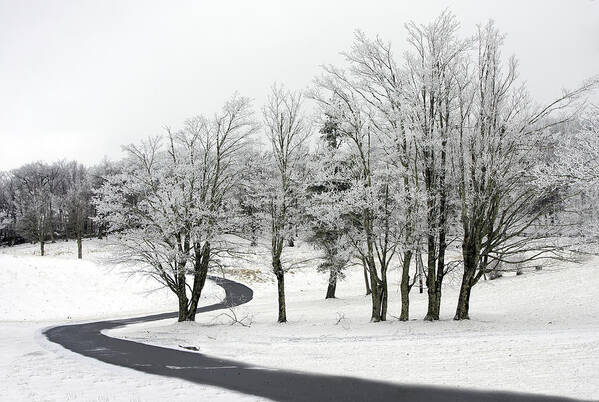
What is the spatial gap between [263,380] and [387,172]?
10.2 meters

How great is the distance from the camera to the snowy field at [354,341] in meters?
10.2

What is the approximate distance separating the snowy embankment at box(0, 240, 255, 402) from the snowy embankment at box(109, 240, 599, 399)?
381 cm

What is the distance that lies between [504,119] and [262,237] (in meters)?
12.1

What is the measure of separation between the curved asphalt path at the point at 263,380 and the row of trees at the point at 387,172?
5501 millimetres

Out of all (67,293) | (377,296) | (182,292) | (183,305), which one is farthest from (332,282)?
(67,293)

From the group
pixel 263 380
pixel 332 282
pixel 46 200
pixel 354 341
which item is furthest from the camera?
pixel 46 200

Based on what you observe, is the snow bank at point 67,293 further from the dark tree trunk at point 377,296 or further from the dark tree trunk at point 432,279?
the dark tree trunk at point 432,279

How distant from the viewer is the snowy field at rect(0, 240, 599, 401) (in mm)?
10227

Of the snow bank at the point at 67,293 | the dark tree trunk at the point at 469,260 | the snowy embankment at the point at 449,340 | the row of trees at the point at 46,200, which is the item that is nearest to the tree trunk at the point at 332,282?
the snowy embankment at the point at 449,340

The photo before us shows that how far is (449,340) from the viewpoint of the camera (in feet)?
45.5

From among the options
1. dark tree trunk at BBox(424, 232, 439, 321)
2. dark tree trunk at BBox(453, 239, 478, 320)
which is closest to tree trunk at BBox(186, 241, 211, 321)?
dark tree trunk at BBox(424, 232, 439, 321)

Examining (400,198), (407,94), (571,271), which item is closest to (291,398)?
(400,198)

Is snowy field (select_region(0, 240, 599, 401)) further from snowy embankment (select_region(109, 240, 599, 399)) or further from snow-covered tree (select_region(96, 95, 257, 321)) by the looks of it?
snow-covered tree (select_region(96, 95, 257, 321))

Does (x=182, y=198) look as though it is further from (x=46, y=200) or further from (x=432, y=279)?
(x=46, y=200)
